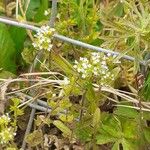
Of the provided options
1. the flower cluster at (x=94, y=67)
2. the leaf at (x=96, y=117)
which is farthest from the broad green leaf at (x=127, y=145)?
the flower cluster at (x=94, y=67)

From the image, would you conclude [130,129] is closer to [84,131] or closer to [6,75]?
[84,131]

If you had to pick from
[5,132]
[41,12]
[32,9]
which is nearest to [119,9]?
[41,12]

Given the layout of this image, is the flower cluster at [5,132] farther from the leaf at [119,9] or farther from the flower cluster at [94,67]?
the leaf at [119,9]

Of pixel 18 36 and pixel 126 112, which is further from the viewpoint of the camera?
pixel 18 36

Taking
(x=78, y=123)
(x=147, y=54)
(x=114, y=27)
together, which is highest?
(x=114, y=27)

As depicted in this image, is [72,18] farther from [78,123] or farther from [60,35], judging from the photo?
[78,123]

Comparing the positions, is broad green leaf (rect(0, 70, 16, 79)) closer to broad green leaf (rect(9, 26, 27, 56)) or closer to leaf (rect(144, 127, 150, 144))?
broad green leaf (rect(9, 26, 27, 56))

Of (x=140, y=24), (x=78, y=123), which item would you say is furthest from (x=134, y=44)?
(x=78, y=123)
